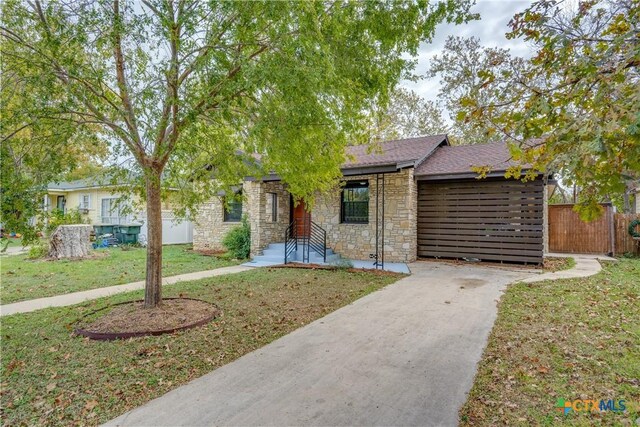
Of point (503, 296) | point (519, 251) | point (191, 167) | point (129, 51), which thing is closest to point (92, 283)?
Answer: point (191, 167)

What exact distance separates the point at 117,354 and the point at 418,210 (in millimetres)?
9810

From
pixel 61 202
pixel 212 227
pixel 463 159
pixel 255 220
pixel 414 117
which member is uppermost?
pixel 414 117

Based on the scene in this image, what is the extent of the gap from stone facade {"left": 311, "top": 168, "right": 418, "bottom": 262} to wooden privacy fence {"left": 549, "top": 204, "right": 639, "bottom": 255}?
598cm

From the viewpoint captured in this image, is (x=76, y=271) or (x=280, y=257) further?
(x=280, y=257)

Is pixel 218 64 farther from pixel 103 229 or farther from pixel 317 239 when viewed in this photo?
pixel 103 229

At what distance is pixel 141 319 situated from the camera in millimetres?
5043

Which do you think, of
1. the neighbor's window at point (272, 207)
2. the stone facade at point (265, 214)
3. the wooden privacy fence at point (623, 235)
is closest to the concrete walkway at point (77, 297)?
the stone facade at point (265, 214)

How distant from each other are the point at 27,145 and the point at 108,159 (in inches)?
41.5

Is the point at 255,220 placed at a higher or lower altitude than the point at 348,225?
higher

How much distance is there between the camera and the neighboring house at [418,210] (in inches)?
403

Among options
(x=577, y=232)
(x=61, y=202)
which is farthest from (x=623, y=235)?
(x=61, y=202)

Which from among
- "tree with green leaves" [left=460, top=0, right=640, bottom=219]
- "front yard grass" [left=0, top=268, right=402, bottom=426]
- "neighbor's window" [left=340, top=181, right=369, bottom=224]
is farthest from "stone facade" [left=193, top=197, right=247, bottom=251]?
"tree with green leaves" [left=460, top=0, right=640, bottom=219]

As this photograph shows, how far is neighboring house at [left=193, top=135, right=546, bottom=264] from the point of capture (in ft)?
33.6

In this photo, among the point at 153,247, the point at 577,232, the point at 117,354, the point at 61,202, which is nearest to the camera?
the point at 117,354
